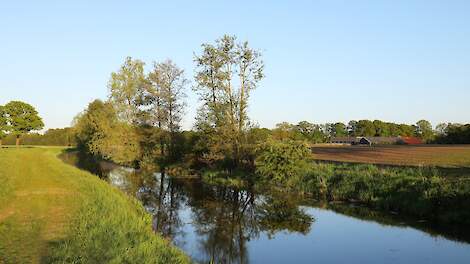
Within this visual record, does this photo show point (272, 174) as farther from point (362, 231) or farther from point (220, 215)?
point (362, 231)

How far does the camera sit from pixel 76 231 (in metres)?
12.4

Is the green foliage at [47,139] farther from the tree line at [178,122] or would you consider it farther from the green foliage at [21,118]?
the tree line at [178,122]

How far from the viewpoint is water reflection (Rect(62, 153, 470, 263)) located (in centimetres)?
1385

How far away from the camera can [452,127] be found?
9838cm

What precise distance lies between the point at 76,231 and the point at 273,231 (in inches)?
328

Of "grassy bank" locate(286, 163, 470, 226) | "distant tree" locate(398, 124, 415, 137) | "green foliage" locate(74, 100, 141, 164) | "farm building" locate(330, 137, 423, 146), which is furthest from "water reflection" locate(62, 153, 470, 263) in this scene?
"distant tree" locate(398, 124, 415, 137)

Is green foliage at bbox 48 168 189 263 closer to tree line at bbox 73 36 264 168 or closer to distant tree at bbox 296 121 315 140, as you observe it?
tree line at bbox 73 36 264 168

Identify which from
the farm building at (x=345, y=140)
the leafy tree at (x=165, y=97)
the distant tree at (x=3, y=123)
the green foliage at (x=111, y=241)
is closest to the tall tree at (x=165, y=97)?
the leafy tree at (x=165, y=97)

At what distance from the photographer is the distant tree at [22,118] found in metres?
92.5

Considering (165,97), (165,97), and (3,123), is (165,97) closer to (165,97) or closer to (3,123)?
(165,97)

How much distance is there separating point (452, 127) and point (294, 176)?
83993 mm

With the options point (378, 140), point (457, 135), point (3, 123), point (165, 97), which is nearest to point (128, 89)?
point (165, 97)

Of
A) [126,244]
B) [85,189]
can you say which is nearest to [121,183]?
[85,189]

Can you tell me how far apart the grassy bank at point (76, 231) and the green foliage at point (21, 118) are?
266 feet
